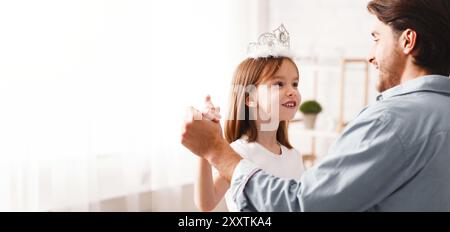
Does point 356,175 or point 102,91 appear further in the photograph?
point 102,91

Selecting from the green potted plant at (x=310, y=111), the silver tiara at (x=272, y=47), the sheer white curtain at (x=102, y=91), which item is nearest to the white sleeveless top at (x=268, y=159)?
the silver tiara at (x=272, y=47)

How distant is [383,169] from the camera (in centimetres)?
92

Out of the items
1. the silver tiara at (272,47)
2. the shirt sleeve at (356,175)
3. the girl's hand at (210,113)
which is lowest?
the shirt sleeve at (356,175)

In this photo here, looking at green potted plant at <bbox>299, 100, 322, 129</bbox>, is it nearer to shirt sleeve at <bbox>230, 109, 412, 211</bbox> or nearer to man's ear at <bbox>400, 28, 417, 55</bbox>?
man's ear at <bbox>400, 28, 417, 55</bbox>

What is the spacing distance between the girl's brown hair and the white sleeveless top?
0.09 feet

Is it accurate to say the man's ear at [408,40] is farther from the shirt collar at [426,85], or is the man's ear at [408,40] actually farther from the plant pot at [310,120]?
the plant pot at [310,120]

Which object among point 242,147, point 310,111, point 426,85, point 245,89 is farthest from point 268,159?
point 310,111

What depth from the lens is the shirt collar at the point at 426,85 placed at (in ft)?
3.37

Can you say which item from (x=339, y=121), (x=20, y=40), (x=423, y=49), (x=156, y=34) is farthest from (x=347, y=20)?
(x=423, y=49)

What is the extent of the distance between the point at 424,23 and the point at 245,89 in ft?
1.87

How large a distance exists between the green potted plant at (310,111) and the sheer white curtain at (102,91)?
1.34 ft

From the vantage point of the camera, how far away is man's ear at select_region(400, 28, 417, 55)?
3.51 feet

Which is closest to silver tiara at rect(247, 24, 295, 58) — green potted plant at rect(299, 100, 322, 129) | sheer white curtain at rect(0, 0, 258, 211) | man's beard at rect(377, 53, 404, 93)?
man's beard at rect(377, 53, 404, 93)

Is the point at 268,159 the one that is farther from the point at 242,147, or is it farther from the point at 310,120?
the point at 310,120
